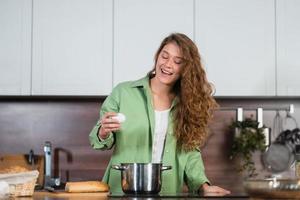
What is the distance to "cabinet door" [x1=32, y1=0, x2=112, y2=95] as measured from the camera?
3.22 meters

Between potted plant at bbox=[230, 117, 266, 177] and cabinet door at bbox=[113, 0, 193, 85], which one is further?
potted plant at bbox=[230, 117, 266, 177]

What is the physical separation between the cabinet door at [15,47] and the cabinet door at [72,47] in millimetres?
45

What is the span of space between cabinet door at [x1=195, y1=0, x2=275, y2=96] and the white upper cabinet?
0.04 m

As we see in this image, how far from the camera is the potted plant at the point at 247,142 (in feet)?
11.1

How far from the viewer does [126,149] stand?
2.37 m

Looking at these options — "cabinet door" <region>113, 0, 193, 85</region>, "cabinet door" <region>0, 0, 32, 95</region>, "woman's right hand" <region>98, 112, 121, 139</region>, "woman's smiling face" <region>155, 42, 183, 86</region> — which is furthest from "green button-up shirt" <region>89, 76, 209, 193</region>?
"cabinet door" <region>0, 0, 32, 95</region>

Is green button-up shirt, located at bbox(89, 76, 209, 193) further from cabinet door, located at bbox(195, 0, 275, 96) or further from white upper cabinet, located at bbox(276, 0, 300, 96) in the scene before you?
white upper cabinet, located at bbox(276, 0, 300, 96)

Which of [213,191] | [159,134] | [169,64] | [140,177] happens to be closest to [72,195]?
[140,177]

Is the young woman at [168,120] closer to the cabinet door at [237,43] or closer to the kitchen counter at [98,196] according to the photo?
the kitchen counter at [98,196]

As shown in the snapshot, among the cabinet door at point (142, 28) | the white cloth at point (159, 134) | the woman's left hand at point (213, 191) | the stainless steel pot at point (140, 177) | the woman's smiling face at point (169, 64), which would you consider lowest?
the woman's left hand at point (213, 191)

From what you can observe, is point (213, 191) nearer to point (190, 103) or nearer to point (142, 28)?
point (190, 103)

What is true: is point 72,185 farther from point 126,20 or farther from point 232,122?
point 232,122

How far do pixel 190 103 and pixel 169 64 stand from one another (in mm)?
194

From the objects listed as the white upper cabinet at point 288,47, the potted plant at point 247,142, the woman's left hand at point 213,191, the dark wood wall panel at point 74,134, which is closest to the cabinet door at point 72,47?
the dark wood wall panel at point 74,134
